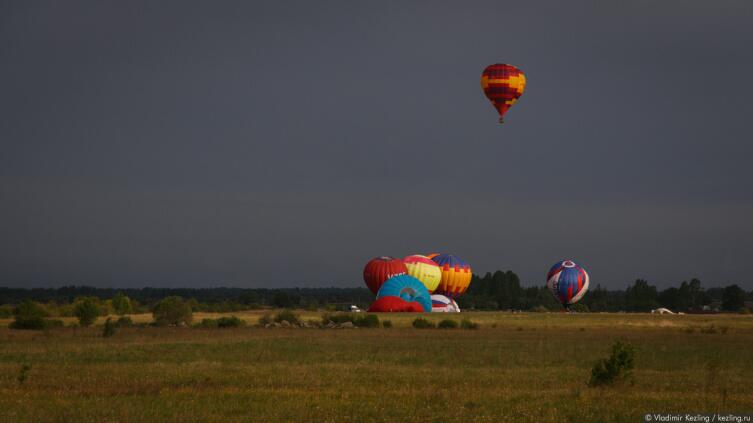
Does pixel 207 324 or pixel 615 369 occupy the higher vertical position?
pixel 207 324

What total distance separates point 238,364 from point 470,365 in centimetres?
801

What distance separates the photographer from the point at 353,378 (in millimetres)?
26750

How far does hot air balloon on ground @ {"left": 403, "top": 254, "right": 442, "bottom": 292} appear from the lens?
88625 mm

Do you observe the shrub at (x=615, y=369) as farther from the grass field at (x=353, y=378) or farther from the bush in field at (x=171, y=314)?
the bush in field at (x=171, y=314)

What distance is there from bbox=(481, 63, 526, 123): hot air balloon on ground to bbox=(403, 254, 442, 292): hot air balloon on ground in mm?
22963

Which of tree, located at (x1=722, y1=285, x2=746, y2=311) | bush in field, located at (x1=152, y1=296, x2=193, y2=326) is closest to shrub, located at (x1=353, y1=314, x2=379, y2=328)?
bush in field, located at (x1=152, y1=296, x2=193, y2=326)

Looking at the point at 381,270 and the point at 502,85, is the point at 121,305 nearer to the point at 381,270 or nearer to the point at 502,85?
the point at 381,270

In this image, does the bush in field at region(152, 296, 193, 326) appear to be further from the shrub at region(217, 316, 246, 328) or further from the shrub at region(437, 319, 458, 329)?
the shrub at region(437, 319, 458, 329)

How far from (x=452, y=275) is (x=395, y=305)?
15177 millimetres

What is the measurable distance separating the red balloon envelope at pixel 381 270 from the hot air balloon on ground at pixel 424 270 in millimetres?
1123

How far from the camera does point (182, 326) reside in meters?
57.2

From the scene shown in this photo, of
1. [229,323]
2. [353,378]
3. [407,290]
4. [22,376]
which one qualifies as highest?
[407,290]

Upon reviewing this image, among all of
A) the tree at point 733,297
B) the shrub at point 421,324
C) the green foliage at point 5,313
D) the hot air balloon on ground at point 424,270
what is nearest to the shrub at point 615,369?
the shrub at point 421,324

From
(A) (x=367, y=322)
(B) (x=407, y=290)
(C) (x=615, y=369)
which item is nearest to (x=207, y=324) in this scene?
(A) (x=367, y=322)
